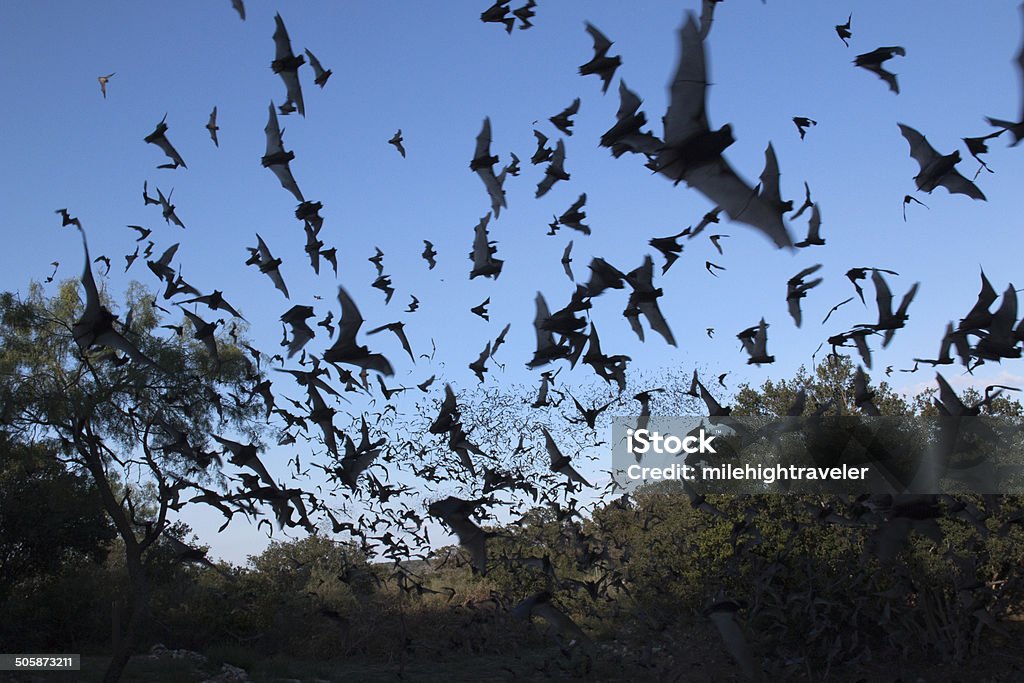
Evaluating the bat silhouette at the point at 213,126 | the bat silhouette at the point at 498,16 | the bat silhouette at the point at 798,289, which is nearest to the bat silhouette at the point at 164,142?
the bat silhouette at the point at 213,126

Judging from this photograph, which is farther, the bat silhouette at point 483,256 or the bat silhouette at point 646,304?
the bat silhouette at point 483,256

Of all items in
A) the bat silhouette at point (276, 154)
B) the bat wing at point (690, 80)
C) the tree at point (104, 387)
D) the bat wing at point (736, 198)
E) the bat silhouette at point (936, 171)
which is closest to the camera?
the bat wing at point (690, 80)

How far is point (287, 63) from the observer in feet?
26.3

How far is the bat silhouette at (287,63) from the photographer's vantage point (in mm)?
8000

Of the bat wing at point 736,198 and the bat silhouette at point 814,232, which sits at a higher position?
the bat silhouette at point 814,232

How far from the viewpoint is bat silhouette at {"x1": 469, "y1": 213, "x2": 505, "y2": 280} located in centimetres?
916

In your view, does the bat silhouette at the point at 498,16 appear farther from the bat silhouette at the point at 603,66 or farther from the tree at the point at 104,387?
the tree at the point at 104,387

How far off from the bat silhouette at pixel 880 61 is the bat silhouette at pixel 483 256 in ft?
13.5

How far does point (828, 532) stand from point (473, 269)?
46.0 feet

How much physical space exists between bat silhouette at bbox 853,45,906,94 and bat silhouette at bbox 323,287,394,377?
17.1 feet

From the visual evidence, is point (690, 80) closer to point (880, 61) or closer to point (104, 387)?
point (880, 61)

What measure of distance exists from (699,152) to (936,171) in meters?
A: 3.87

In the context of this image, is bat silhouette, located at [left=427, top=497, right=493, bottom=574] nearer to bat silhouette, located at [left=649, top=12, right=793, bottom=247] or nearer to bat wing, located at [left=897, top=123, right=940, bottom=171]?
bat silhouette, located at [left=649, top=12, right=793, bottom=247]

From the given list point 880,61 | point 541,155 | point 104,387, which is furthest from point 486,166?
point 104,387
